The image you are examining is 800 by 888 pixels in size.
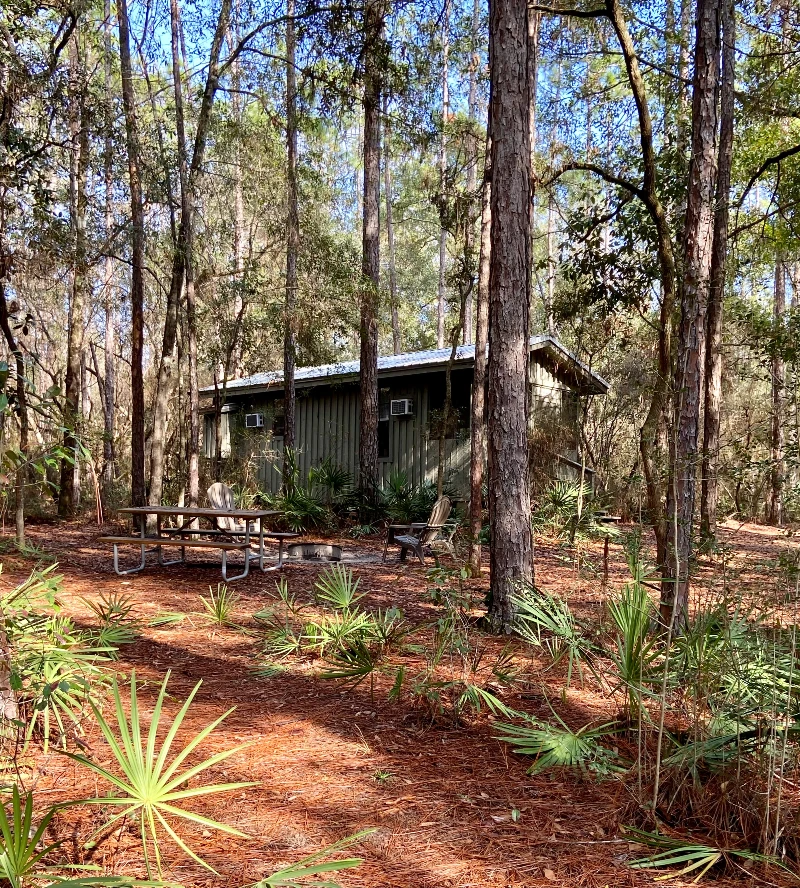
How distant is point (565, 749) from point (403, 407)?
14705 mm

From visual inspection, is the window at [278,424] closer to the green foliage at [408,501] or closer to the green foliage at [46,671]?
the green foliage at [408,501]

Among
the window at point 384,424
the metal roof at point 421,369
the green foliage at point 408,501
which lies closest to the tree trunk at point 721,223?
the metal roof at point 421,369

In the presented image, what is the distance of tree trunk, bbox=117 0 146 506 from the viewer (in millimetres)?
14008

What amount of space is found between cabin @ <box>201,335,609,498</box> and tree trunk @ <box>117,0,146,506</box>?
11.8 feet

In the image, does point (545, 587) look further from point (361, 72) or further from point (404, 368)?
point (404, 368)

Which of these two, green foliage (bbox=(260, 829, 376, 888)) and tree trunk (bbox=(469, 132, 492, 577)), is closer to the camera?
green foliage (bbox=(260, 829, 376, 888))

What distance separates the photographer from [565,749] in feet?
13.0

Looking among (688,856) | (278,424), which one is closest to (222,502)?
(688,856)

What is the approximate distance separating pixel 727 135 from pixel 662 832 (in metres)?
11.8

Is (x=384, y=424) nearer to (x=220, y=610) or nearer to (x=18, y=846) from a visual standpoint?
(x=220, y=610)

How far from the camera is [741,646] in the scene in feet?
14.0

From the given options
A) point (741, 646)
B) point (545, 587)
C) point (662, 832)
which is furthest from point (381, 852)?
point (545, 587)

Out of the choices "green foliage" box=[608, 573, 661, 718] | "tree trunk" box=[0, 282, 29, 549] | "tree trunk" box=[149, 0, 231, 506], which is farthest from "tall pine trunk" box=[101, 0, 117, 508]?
"green foliage" box=[608, 573, 661, 718]

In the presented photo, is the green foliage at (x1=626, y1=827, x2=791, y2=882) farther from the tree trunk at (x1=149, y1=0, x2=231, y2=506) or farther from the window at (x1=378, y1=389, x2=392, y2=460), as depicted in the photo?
the window at (x1=378, y1=389, x2=392, y2=460)
